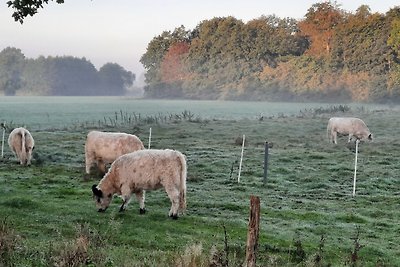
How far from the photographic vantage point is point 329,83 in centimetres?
10256

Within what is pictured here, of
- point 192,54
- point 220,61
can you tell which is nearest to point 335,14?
point 220,61

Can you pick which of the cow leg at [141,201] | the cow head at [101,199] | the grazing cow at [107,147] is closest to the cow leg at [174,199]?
the cow leg at [141,201]

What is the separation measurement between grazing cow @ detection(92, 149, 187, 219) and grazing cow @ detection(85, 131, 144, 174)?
15.7 feet

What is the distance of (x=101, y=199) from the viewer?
15359 millimetres

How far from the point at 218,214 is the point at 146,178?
2418 millimetres

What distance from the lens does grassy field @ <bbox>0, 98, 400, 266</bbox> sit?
9.86m

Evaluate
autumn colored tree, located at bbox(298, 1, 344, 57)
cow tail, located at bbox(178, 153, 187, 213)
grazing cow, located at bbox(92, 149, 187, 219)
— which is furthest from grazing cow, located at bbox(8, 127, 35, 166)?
autumn colored tree, located at bbox(298, 1, 344, 57)

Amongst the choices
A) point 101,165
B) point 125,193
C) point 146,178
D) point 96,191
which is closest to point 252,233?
point 146,178

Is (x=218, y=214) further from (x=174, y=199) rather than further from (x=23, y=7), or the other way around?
(x=23, y=7)

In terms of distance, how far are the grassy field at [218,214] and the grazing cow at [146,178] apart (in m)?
0.47

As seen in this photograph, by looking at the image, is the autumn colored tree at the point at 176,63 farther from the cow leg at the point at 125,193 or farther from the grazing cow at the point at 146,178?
the cow leg at the point at 125,193

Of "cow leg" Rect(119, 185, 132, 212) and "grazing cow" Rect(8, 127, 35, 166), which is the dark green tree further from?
"grazing cow" Rect(8, 127, 35, 166)

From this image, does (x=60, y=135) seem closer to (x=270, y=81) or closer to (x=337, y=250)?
(x=337, y=250)

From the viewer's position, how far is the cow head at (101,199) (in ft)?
50.1
